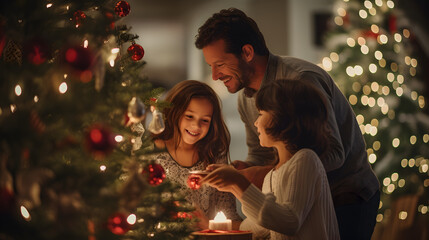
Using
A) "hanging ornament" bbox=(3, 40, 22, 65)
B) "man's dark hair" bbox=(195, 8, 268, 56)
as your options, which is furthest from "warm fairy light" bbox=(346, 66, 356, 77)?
"hanging ornament" bbox=(3, 40, 22, 65)

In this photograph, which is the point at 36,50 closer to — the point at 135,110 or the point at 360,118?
the point at 135,110

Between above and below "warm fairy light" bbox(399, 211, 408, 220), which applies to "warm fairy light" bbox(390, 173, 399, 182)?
above

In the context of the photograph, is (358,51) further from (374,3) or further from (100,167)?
(100,167)

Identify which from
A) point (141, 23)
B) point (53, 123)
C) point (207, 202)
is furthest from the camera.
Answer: point (141, 23)

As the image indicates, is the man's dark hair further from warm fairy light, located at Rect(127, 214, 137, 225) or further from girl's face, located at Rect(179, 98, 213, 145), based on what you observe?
warm fairy light, located at Rect(127, 214, 137, 225)

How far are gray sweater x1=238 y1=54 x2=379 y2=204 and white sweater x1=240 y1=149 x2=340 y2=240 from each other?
0.72 ft

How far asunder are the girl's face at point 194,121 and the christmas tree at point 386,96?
2272 millimetres

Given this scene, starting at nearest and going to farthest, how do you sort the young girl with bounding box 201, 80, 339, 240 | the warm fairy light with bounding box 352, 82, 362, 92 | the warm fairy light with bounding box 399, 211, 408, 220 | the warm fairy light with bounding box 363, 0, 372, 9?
the young girl with bounding box 201, 80, 339, 240 < the warm fairy light with bounding box 399, 211, 408, 220 < the warm fairy light with bounding box 352, 82, 362, 92 < the warm fairy light with bounding box 363, 0, 372, 9

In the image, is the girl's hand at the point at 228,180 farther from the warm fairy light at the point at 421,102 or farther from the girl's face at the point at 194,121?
the warm fairy light at the point at 421,102

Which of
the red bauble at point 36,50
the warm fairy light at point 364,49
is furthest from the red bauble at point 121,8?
the warm fairy light at point 364,49

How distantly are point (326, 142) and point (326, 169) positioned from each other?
0.44 feet

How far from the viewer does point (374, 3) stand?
4.91 metres

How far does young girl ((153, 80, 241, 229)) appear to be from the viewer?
104 inches

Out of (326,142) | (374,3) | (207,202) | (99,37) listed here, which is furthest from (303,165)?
(374,3)
